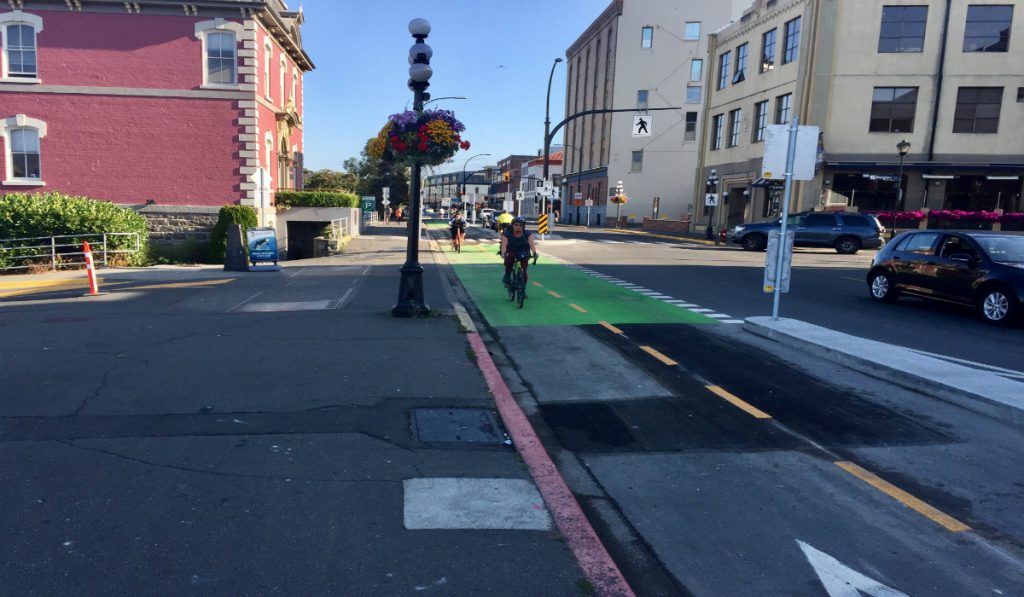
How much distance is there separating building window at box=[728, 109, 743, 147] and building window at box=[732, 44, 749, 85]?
198 cm

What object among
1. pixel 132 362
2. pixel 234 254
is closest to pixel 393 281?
pixel 234 254

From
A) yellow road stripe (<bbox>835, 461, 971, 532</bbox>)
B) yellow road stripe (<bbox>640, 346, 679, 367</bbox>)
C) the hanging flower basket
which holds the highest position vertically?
the hanging flower basket

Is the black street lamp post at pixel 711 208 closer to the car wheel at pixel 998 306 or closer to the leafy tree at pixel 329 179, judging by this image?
the car wheel at pixel 998 306

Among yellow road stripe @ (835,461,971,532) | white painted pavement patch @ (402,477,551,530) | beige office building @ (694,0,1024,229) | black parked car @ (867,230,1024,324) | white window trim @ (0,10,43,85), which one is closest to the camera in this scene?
white painted pavement patch @ (402,477,551,530)

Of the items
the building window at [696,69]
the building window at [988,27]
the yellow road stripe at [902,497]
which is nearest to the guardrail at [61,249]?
the yellow road stripe at [902,497]

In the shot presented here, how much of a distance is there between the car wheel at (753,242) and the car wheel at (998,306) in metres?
19.0

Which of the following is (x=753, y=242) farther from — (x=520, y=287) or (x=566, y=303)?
(x=520, y=287)

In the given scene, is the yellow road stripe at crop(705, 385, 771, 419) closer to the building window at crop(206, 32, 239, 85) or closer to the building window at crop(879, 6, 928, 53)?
the building window at crop(206, 32, 239, 85)

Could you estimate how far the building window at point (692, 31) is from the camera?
68062mm

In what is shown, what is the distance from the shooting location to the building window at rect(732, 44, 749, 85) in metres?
42.8

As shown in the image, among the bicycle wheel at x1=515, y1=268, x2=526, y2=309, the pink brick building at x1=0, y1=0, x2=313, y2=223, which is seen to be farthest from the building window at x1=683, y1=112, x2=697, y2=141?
the bicycle wheel at x1=515, y1=268, x2=526, y2=309

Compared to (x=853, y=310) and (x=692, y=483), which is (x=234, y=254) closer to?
(x=853, y=310)

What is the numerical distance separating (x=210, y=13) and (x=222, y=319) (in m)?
19.2

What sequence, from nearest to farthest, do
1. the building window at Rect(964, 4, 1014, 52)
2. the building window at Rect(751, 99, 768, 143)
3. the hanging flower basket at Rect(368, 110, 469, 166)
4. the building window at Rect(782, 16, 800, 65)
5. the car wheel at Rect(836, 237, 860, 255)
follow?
the hanging flower basket at Rect(368, 110, 469, 166) → the car wheel at Rect(836, 237, 860, 255) → the building window at Rect(964, 4, 1014, 52) → the building window at Rect(782, 16, 800, 65) → the building window at Rect(751, 99, 768, 143)
